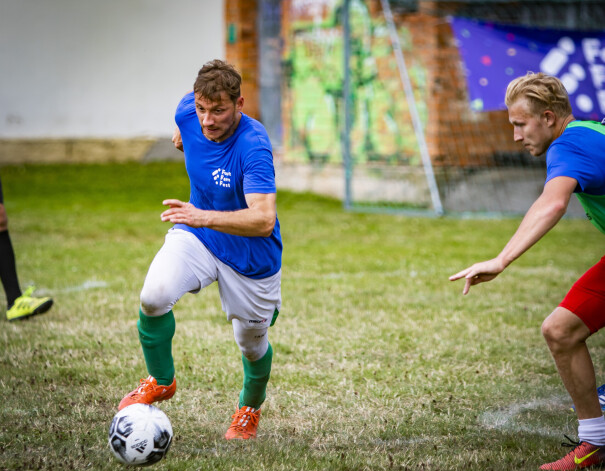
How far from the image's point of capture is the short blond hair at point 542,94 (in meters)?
3.46

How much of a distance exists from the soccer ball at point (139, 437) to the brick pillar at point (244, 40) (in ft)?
38.5

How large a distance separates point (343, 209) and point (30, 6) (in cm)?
837

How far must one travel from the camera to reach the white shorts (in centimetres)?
384

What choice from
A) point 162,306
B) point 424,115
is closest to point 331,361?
point 162,306

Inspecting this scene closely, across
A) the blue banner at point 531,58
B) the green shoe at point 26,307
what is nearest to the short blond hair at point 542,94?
the green shoe at point 26,307

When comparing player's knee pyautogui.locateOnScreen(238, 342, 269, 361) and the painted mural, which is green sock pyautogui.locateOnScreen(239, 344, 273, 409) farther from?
the painted mural

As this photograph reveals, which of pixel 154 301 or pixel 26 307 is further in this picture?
pixel 26 307

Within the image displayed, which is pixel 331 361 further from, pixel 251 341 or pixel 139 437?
pixel 139 437

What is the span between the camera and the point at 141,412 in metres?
3.54

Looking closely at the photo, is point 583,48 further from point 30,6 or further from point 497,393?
point 30,6

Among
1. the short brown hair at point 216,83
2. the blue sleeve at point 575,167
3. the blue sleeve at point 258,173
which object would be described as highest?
the short brown hair at point 216,83

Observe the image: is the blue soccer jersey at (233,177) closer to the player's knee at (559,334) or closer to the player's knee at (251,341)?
the player's knee at (251,341)

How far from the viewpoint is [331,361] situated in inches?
214

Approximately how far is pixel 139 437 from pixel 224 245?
100 centimetres
